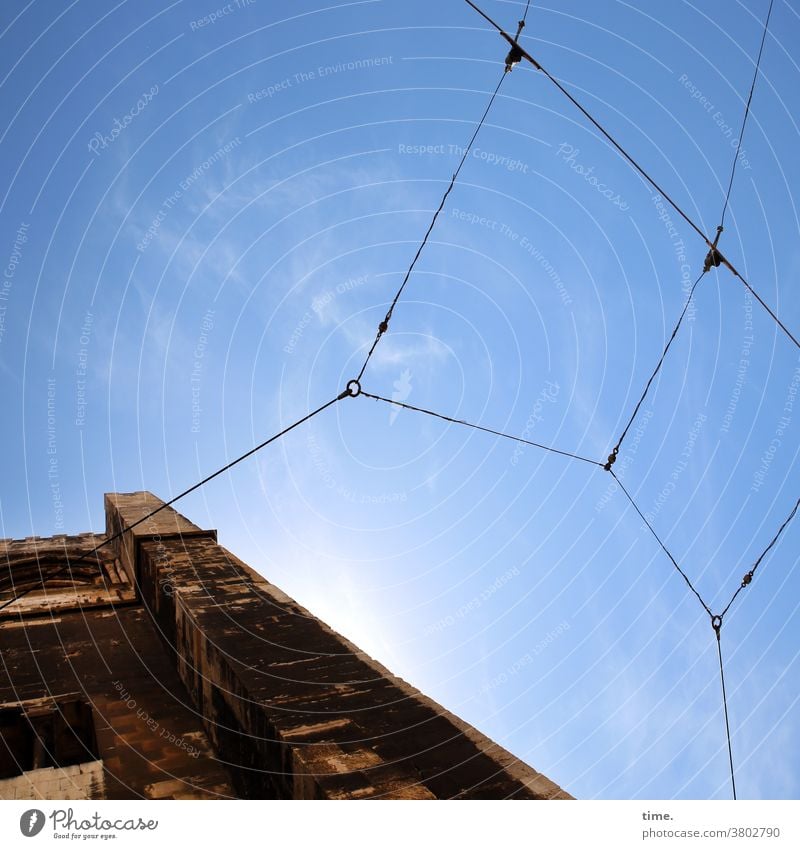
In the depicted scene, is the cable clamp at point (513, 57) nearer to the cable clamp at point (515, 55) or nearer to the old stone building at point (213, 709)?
the cable clamp at point (515, 55)

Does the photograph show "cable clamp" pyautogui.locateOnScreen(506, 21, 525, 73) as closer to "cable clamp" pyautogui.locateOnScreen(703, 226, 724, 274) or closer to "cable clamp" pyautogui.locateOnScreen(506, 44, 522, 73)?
"cable clamp" pyautogui.locateOnScreen(506, 44, 522, 73)

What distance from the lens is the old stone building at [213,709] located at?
6191mm

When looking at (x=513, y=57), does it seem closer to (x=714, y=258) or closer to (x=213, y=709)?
(x=714, y=258)

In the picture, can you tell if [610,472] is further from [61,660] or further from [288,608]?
[61,660]

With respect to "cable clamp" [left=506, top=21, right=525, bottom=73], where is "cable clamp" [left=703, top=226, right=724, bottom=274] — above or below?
below

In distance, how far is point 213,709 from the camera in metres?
7.96

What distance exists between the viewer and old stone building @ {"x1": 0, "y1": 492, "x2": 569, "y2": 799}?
20.3 feet

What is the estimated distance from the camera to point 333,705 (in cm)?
705

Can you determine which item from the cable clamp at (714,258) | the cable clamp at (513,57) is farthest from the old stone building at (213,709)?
the cable clamp at (513,57)

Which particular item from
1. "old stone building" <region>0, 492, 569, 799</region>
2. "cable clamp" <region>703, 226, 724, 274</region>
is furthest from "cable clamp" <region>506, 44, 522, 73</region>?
"old stone building" <region>0, 492, 569, 799</region>

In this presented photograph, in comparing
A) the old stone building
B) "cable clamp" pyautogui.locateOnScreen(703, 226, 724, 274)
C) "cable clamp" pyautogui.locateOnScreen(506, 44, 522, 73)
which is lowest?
the old stone building
